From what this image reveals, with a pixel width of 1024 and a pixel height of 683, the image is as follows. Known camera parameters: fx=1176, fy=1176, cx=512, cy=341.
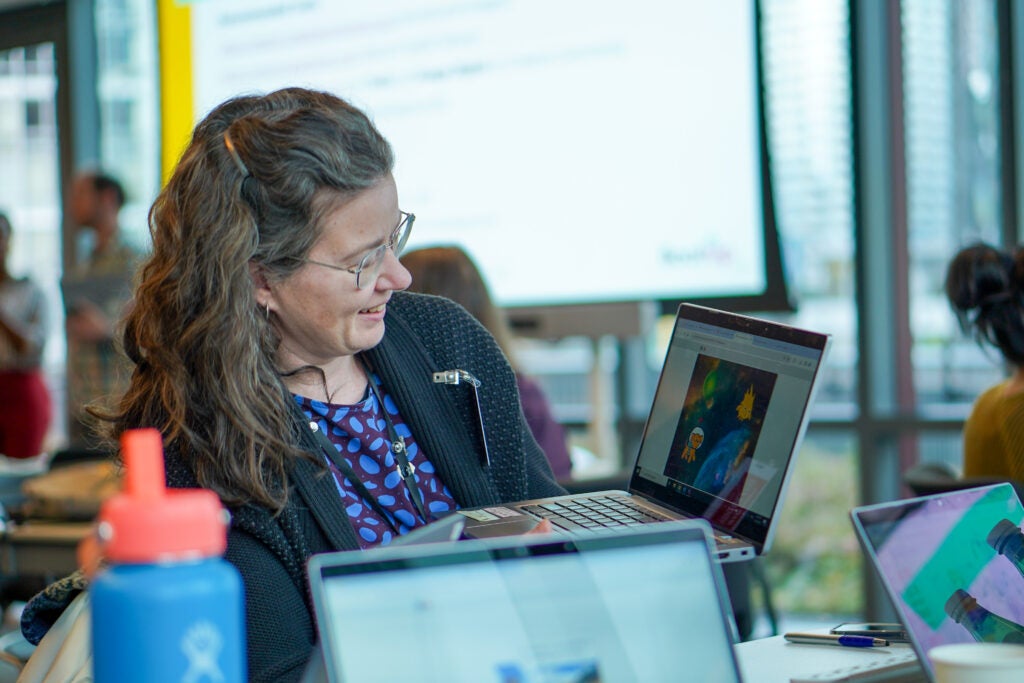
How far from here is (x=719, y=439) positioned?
114 cm

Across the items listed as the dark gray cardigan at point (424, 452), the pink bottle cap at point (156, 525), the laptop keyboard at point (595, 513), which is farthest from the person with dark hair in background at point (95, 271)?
the pink bottle cap at point (156, 525)

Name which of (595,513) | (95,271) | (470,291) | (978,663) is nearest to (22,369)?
(95,271)

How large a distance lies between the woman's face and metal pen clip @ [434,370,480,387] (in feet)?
0.37

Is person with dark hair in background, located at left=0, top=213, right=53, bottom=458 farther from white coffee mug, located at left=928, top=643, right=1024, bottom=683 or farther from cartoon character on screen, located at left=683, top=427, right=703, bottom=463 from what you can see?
white coffee mug, located at left=928, top=643, right=1024, bottom=683

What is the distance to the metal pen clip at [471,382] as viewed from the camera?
57.2 inches

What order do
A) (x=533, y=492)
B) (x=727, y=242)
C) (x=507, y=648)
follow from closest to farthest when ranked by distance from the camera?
(x=507, y=648) < (x=533, y=492) < (x=727, y=242)

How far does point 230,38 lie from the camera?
3.93m

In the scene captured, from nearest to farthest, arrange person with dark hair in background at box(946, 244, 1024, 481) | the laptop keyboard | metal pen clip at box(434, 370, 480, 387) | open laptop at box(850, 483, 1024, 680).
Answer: open laptop at box(850, 483, 1024, 680) → the laptop keyboard → metal pen clip at box(434, 370, 480, 387) → person with dark hair in background at box(946, 244, 1024, 481)

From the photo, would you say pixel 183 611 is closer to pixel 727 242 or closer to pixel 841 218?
pixel 727 242

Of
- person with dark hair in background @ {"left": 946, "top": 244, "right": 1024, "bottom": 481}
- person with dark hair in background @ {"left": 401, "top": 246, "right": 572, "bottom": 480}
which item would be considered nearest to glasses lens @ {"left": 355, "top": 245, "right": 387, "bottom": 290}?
person with dark hair in background @ {"left": 401, "top": 246, "right": 572, "bottom": 480}

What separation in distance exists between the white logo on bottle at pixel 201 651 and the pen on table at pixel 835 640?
0.70 m

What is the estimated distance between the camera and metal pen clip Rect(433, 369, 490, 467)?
1.45 meters

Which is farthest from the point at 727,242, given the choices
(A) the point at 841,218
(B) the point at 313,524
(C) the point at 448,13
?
(B) the point at 313,524

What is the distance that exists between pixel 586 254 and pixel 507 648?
2614 millimetres
